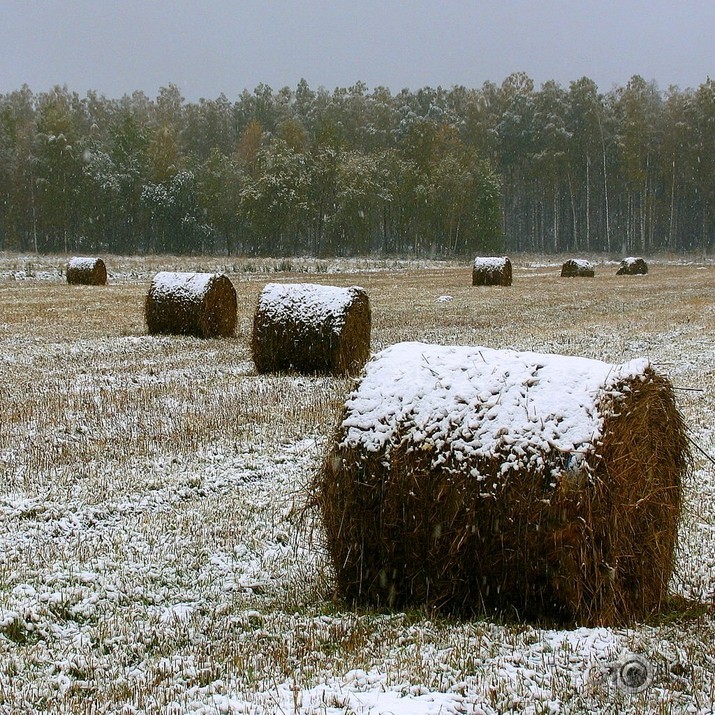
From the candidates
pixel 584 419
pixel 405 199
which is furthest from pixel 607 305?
pixel 405 199

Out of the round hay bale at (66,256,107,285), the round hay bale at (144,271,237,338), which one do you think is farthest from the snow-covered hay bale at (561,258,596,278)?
the round hay bale at (144,271,237,338)

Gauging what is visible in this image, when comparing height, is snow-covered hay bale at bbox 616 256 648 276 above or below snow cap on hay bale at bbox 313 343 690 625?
above

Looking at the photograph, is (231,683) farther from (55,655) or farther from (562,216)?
(562,216)

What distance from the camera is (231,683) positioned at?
154 inches

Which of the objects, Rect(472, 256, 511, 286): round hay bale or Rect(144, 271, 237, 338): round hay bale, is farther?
Rect(472, 256, 511, 286): round hay bale

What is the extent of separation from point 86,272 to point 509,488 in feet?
101

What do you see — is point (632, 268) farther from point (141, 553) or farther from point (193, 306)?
point (141, 553)

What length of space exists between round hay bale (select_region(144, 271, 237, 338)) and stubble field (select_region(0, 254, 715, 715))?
3.52 m

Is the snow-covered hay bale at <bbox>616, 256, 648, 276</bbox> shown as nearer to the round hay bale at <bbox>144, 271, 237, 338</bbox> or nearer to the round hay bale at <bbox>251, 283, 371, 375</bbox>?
the round hay bale at <bbox>144, 271, 237, 338</bbox>

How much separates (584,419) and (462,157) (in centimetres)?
7601

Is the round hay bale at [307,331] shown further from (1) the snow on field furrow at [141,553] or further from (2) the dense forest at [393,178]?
(2) the dense forest at [393,178]

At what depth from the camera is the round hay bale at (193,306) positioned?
56.2 ft

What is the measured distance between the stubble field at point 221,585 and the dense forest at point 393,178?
59.9 metres

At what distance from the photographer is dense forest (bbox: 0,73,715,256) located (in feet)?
236
